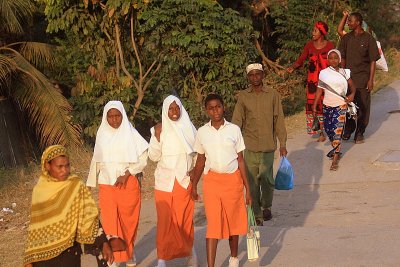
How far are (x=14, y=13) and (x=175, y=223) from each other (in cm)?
810

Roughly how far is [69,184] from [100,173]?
7.20 ft

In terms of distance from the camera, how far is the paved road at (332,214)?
7.03m

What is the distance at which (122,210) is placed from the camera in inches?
283

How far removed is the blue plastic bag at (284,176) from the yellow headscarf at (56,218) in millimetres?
3659

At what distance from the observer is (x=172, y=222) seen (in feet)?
23.3

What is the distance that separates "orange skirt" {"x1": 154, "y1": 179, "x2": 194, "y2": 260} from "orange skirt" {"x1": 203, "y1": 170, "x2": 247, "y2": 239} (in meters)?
0.55

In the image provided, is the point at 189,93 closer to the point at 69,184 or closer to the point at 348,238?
the point at 348,238

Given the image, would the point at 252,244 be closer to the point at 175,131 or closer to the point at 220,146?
the point at 220,146

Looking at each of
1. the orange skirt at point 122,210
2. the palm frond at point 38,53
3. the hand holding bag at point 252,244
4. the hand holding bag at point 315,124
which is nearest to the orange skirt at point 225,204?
the hand holding bag at point 252,244

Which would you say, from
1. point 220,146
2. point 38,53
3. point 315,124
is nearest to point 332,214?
point 220,146

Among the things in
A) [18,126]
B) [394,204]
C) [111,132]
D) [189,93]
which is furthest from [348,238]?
[18,126]

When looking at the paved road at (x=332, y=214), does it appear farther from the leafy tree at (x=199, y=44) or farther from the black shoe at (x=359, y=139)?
the leafy tree at (x=199, y=44)

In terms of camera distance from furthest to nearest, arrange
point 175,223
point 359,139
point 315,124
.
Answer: point 315,124
point 359,139
point 175,223

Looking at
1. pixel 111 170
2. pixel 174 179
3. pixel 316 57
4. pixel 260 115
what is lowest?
pixel 174 179
